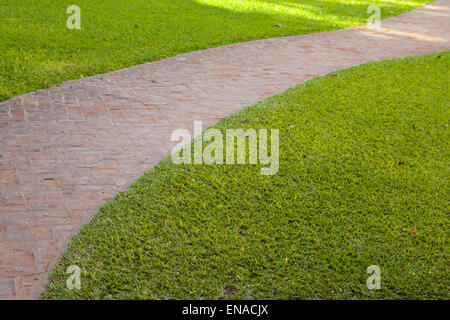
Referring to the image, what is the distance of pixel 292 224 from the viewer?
13.3 feet

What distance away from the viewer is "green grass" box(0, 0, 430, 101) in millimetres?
7418

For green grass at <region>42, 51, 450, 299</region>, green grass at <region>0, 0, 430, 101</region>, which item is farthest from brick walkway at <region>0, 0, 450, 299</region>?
green grass at <region>0, 0, 430, 101</region>

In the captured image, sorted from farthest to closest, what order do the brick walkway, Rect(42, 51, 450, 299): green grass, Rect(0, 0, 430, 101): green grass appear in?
Rect(0, 0, 430, 101): green grass, the brick walkway, Rect(42, 51, 450, 299): green grass

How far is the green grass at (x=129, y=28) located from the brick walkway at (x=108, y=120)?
396 mm

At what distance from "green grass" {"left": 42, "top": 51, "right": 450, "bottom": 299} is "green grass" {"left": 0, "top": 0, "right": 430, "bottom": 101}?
313cm

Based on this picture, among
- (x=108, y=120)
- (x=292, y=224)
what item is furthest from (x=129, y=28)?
(x=292, y=224)

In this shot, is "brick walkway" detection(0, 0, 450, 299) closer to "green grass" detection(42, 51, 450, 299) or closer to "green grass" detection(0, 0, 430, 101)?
"green grass" detection(42, 51, 450, 299)

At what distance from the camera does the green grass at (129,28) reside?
7.42 meters

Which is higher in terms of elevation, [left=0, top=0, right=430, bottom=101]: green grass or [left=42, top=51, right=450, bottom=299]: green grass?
[left=0, top=0, right=430, bottom=101]: green grass

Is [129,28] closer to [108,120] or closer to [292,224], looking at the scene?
[108,120]

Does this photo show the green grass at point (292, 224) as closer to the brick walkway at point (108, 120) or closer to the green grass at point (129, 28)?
the brick walkway at point (108, 120)

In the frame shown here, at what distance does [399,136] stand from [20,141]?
454cm
